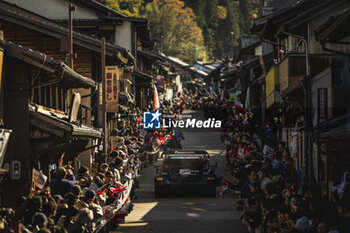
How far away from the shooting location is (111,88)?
3017 cm

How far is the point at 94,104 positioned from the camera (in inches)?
1241

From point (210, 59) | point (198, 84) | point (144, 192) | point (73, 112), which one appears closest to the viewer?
point (73, 112)

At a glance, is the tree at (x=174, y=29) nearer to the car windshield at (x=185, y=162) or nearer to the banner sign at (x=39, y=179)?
the car windshield at (x=185, y=162)

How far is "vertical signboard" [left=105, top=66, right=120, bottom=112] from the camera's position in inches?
1181

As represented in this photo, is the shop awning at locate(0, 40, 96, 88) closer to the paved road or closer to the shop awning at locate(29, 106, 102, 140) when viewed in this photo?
the shop awning at locate(29, 106, 102, 140)

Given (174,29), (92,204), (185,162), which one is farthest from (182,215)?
(174,29)

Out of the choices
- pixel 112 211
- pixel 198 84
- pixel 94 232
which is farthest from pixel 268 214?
pixel 198 84

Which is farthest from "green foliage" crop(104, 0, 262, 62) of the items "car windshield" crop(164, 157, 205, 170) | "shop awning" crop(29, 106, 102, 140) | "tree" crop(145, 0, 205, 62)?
"shop awning" crop(29, 106, 102, 140)

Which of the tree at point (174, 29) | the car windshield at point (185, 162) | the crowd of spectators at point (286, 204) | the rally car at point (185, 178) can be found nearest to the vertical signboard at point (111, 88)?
the car windshield at point (185, 162)

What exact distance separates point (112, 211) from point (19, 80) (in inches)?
163

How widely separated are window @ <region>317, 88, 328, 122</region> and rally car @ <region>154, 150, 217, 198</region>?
19.1ft

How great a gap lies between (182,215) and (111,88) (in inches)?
423

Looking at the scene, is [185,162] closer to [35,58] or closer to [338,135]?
[35,58]

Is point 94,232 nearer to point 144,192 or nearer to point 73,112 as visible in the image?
point 73,112
